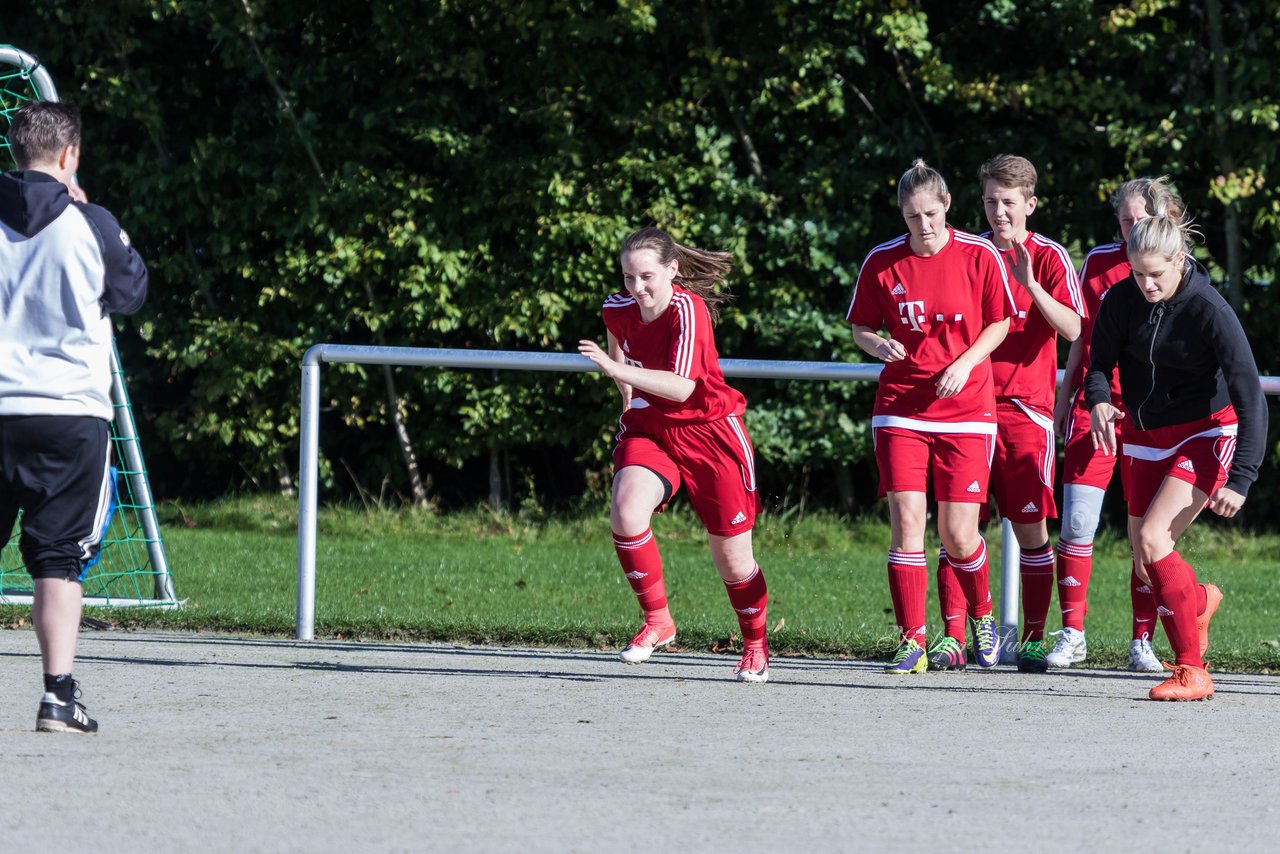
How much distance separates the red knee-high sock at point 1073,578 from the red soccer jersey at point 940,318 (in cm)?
91

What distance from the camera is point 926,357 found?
6.49 meters

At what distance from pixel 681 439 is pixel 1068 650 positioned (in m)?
1.95

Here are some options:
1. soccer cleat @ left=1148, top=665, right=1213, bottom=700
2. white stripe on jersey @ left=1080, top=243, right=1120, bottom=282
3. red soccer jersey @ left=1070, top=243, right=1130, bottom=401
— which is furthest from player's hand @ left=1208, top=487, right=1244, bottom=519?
white stripe on jersey @ left=1080, top=243, right=1120, bottom=282

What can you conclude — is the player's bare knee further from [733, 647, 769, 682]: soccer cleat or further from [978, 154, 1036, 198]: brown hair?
[978, 154, 1036, 198]: brown hair

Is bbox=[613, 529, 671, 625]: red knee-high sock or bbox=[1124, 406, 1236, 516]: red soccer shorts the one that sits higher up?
bbox=[1124, 406, 1236, 516]: red soccer shorts

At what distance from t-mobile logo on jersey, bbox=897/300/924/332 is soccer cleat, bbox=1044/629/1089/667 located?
1.56 m

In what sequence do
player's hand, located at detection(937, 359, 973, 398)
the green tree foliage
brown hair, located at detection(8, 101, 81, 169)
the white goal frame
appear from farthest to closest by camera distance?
the green tree foliage, the white goal frame, player's hand, located at detection(937, 359, 973, 398), brown hair, located at detection(8, 101, 81, 169)

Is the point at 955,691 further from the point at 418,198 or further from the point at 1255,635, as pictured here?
the point at 418,198

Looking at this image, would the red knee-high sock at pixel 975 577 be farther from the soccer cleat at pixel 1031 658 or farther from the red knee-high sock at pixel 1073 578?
the red knee-high sock at pixel 1073 578

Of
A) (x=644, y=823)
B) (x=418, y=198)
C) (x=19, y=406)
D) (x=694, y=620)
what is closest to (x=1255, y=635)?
(x=694, y=620)

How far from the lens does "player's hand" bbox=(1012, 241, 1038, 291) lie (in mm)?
6582

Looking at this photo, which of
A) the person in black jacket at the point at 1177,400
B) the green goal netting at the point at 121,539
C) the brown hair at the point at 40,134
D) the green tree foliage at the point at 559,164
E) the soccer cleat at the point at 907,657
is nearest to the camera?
the brown hair at the point at 40,134

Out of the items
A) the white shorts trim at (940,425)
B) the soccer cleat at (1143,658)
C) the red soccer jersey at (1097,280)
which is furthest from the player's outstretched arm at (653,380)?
the soccer cleat at (1143,658)

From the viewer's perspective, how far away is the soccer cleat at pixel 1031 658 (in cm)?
694
